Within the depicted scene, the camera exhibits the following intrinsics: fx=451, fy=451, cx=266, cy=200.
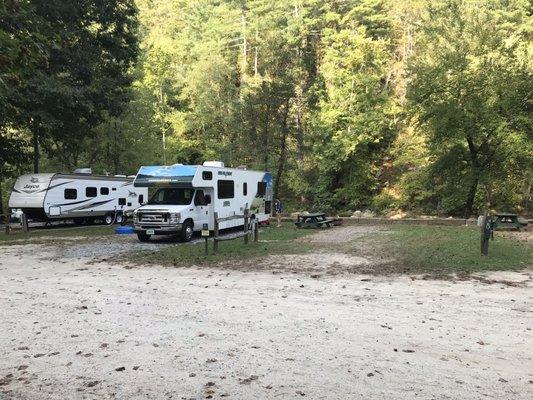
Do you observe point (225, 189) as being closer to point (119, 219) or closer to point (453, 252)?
point (453, 252)

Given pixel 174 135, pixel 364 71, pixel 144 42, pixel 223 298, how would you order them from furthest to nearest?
pixel 144 42 < pixel 174 135 < pixel 364 71 < pixel 223 298

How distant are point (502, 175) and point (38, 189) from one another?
858 inches

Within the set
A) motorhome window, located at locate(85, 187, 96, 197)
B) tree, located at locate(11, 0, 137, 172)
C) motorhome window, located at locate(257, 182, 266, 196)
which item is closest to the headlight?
motorhome window, located at locate(257, 182, 266, 196)

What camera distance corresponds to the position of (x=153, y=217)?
15.4 metres

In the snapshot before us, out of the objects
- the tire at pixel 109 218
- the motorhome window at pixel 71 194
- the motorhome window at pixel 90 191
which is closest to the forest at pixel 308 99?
the motorhome window at pixel 90 191

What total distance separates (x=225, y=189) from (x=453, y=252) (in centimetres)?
897

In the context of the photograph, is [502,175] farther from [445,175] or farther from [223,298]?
[223,298]

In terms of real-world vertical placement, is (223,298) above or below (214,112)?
below

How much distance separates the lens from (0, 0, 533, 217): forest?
19828 millimetres

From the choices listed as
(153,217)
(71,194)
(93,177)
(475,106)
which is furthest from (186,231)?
(475,106)

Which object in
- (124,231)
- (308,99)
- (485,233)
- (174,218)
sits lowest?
(124,231)

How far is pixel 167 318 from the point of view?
647cm

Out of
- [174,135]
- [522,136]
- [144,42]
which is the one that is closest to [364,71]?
[522,136]

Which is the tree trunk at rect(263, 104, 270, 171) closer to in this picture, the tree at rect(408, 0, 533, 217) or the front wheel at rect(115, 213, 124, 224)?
the tree at rect(408, 0, 533, 217)
